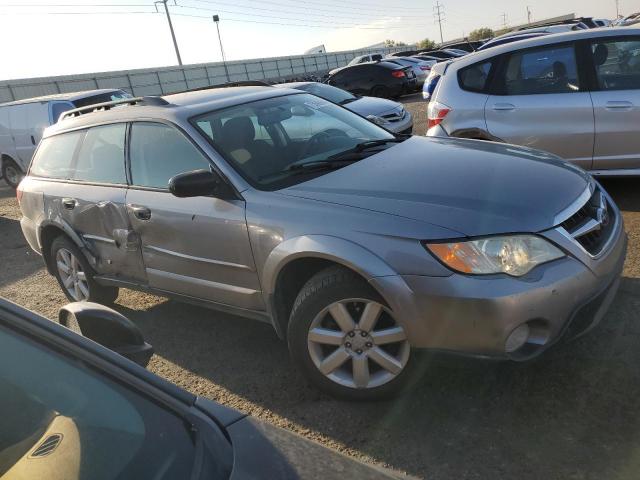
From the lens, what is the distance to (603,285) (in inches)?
108

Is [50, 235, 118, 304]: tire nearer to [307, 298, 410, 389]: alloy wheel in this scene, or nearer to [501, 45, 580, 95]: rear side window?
[307, 298, 410, 389]: alloy wheel

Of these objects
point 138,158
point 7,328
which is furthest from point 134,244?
point 7,328

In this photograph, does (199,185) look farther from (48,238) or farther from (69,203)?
(48,238)

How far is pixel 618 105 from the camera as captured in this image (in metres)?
4.94

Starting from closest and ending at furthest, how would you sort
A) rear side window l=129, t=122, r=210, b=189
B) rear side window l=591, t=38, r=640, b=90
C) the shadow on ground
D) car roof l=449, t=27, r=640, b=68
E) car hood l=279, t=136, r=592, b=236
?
the shadow on ground < car hood l=279, t=136, r=592, b=236 < rear side window l=129, t=122, r=210, b=189 < rear side window l=591, t=38, r=640, b=90 < car roof l=449, t=27, r=640, b=68

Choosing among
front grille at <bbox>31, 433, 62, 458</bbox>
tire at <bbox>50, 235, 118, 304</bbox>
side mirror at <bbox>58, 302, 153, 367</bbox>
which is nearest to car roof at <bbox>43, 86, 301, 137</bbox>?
tire at <bbox>50, 235, 118, 304</bbox>

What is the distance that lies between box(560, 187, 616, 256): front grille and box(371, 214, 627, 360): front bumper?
0.15 metres

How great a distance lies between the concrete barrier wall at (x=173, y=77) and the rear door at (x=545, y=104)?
2967 cm

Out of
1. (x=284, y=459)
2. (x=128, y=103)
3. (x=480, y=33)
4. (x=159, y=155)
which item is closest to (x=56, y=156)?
(x=128, y=103)

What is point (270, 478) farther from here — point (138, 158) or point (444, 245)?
point (138, 158)

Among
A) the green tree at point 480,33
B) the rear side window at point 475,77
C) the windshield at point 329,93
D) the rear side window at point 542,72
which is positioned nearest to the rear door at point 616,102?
the rear side window at point 542,72

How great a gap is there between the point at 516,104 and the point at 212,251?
11.8 feet

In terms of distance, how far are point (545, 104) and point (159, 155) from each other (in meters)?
3.65

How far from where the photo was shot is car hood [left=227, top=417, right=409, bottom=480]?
1.25 m
